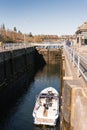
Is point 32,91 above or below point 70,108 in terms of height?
below

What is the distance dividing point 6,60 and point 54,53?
34303mm

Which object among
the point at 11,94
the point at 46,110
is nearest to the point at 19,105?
the point at 11,94

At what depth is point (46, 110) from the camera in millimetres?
21797

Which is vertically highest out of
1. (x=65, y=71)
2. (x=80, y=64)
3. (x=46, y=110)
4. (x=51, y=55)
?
(x=80, y=64)

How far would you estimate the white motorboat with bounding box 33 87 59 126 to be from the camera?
816 inches

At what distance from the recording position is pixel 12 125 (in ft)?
72.0

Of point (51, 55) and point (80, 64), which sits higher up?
point (80, 64)

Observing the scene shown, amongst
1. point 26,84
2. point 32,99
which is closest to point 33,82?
point 26,84

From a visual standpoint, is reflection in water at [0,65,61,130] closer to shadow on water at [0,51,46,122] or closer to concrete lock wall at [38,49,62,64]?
shadow on water at [0,51,46,122]

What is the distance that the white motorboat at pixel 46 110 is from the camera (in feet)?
68.0

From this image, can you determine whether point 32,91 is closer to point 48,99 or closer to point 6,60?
point 6,60

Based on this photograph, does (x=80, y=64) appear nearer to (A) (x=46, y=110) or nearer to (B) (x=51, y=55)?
(A) (x=46, y=110)

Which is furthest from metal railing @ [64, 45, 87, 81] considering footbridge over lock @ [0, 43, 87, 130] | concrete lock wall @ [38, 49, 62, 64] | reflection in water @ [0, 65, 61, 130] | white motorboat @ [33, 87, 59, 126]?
concrete lock wall @ [38, 49, 62, 64]

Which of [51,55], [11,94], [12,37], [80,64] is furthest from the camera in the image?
[12,37]
